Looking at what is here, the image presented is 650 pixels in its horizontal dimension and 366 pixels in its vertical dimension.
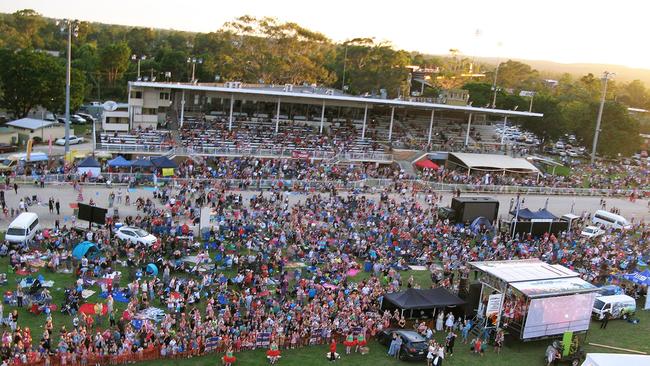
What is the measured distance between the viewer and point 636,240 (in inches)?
1371

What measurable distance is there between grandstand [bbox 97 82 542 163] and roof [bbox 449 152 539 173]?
2427 millimetres

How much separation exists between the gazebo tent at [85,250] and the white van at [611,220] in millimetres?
29506

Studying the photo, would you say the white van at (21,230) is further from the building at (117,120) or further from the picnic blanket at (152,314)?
→ the building at (117,120)

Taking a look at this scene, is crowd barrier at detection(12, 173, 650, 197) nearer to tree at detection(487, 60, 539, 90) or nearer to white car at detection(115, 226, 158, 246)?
white car at detection(115, 226, 158, 246)

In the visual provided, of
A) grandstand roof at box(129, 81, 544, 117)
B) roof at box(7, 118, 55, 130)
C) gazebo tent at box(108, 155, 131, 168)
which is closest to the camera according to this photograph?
gazebo tent at box(108, 155, 131, 168)

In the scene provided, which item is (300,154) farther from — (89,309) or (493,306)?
(89,309)

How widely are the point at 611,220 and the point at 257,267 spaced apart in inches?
962

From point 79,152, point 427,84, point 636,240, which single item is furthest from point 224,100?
point 427,84

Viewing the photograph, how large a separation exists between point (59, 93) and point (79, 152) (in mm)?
18263

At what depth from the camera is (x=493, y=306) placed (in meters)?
19.6

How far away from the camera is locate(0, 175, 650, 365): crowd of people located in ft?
56.2

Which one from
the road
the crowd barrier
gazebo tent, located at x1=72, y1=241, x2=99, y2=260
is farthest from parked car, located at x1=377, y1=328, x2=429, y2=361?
the crowd barrier

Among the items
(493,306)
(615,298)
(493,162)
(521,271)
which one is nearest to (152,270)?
(493,306)

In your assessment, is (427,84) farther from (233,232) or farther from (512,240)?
(233,232)
